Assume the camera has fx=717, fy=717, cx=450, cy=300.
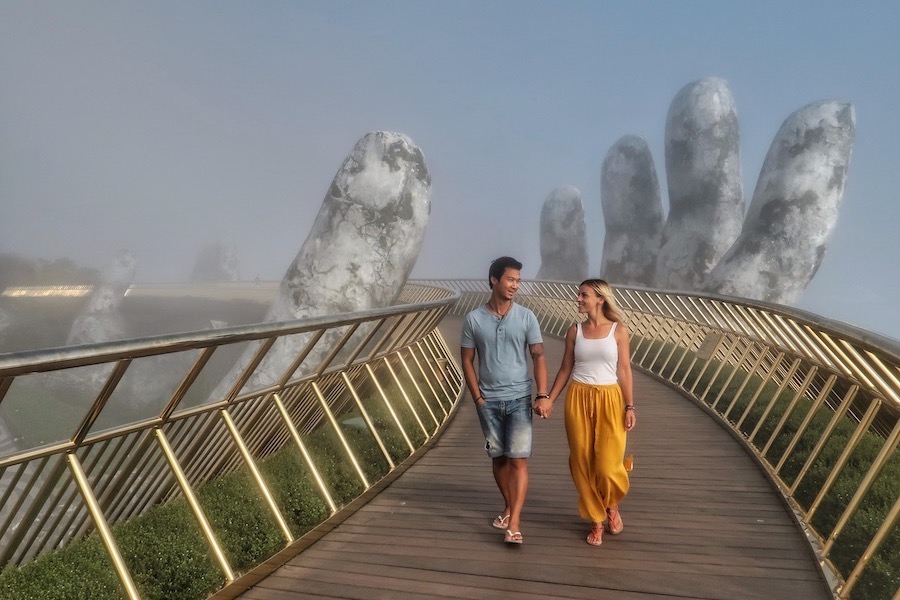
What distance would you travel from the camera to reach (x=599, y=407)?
4.06 metres

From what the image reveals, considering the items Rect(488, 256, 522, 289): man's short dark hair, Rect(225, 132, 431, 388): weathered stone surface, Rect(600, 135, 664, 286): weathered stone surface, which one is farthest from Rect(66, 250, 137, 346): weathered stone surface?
Rect(488, 256, 522, 289): man's short dark hair

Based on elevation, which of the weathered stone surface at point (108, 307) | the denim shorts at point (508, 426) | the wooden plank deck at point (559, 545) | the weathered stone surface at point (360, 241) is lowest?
the weathered stone surface at point (108, 307)

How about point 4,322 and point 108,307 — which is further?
point 108,307

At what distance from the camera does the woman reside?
13.2 feet

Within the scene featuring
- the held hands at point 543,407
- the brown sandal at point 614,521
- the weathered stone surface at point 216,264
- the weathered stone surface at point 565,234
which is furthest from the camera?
the weathered stone surface at point 216,264

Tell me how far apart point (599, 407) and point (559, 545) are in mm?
804

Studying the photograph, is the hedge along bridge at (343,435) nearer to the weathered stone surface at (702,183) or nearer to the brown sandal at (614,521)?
the brown sandal at (614,521)

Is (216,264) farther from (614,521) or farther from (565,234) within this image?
(614,521)

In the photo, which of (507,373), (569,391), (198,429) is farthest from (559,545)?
(198,429)

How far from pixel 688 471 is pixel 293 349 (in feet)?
54.0

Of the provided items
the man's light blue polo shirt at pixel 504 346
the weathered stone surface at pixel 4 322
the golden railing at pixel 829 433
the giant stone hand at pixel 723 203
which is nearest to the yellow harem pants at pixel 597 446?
the man's light blue polo shirt at pixel 504 346

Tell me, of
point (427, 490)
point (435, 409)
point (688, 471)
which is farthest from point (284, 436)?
point (688, 471)

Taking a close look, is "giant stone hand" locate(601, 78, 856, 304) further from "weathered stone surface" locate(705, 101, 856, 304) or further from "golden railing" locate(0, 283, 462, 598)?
"golden railing" locate(0, 283, 462, 598)

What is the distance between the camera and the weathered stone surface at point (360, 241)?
21.5m
